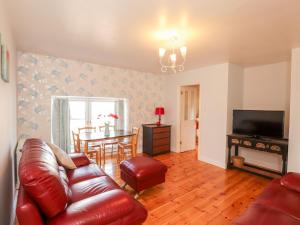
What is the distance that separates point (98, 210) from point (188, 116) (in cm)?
419

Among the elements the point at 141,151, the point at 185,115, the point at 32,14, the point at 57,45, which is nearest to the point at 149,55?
the point at 57,45

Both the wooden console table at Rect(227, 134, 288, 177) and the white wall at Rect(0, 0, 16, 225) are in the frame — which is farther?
the wooden console table at Rect(227, 134, 288, 177)

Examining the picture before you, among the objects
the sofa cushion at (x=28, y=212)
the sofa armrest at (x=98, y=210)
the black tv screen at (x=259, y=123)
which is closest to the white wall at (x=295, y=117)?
the black tv screen at (x=259, y=123)

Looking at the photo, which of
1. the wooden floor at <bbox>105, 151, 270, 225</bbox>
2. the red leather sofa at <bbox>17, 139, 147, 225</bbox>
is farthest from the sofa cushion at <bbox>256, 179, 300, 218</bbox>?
the red leather sofa at <bbox>17, 139, 147, 225</bbox>

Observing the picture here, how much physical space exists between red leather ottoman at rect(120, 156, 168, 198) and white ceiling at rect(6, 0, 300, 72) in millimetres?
1849

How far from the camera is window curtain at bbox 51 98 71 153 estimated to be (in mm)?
3689

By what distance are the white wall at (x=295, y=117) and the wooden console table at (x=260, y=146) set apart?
0.41ft

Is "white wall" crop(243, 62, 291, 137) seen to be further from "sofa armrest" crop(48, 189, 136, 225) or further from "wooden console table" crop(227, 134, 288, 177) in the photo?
"sofa armrest" crop(48, 189, 136, 225)

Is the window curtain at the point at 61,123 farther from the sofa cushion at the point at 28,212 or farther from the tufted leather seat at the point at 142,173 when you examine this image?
the sofa cushion at the point at 28,212

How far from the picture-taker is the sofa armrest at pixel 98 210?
1.19 metres

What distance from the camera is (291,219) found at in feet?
4.48

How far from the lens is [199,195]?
2.63 metres

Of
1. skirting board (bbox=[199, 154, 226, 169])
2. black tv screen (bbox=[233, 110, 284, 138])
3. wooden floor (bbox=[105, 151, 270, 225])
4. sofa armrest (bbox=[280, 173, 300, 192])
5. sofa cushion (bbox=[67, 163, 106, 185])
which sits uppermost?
black tv screen (bbox=[233, 110, 284, 138])

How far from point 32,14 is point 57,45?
97cm
